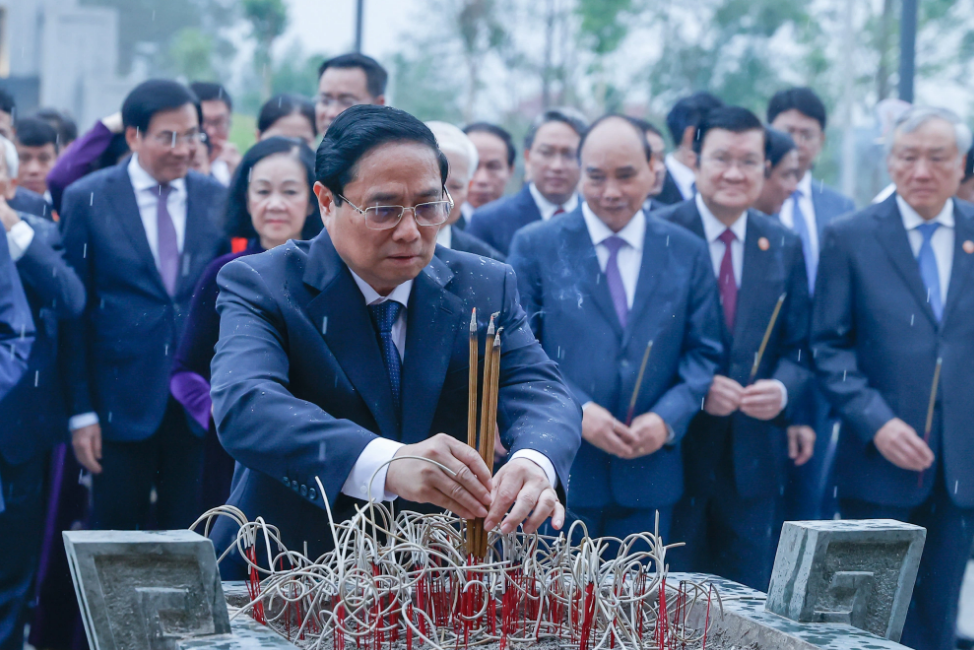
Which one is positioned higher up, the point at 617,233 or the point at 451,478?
the point at 617,233

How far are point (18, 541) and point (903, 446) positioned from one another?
3.15m

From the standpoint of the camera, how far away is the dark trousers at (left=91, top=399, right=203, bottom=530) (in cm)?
439

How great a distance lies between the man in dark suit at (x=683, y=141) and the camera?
5887mm

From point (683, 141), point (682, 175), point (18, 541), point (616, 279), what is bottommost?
point (18, 541)

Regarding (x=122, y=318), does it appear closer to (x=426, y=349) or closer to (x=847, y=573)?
(x=426, y=349)

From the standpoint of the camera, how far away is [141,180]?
4496 millimetres

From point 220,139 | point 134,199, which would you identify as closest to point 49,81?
point 220,139

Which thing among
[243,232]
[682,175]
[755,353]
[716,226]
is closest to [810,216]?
[682,175]

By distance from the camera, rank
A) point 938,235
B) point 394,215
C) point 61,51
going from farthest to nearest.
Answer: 1. point 61,51
2. point 938,235
3. point 394,215

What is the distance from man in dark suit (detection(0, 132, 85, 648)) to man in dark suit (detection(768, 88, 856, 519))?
2.83m

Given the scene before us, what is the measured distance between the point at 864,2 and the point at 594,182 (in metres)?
21.4

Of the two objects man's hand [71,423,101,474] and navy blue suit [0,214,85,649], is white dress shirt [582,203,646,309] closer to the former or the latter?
navy blue suit [0,214,85,649]

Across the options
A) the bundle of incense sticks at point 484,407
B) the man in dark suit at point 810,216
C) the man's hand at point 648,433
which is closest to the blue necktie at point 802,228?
the man in dark suit at point 810,216

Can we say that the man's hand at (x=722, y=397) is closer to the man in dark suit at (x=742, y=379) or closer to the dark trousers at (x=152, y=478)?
the man in dark suit at (x=742, y=379)
